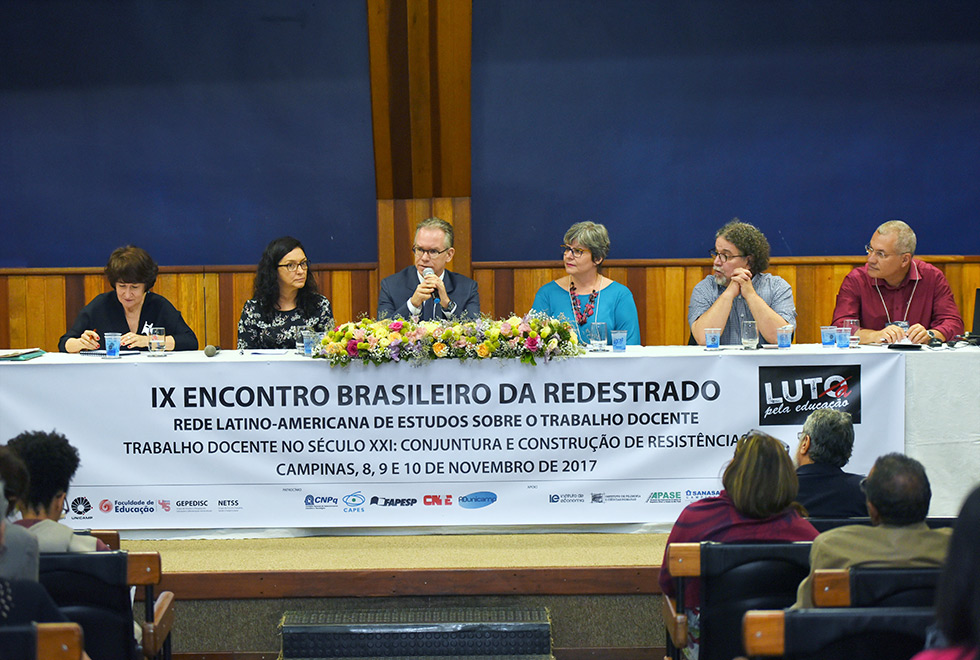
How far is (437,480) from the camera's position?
3.32 metres

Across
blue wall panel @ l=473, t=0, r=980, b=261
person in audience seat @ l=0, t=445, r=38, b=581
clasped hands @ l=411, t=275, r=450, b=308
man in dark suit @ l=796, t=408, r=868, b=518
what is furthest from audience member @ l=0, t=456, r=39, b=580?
blue wall panel @ l=473, t=0, r=980, b=261

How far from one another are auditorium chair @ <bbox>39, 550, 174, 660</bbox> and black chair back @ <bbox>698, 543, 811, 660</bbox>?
124 centimetres

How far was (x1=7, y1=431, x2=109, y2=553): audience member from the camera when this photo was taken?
213cm

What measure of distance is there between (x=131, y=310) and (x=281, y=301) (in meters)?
0.65

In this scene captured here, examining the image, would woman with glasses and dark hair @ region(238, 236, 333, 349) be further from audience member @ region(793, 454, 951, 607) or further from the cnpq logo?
audience member @ region(793, 454, 951, 607)

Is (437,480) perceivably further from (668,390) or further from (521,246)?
(521,246)

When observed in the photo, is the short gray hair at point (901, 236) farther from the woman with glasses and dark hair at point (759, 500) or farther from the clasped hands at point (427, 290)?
the woman with glasses and dark hair at point (759, 500)

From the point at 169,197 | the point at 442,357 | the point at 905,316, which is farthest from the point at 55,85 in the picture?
the point at 905,316

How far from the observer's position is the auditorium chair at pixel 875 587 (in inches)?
68.8

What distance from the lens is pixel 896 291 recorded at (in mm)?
4152

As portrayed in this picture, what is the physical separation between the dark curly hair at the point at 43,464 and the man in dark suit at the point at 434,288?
1.86 metres

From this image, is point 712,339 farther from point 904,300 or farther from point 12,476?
point 12,476

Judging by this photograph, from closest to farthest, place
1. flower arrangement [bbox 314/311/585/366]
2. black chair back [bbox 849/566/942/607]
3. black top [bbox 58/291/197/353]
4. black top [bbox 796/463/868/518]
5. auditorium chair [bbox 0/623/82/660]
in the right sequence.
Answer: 1. auditorium chair [bbox 0/623/82/660]
2. black chair back [bbox 849/566/942/607]
3. black top [bbox 796/463/868/518]
4. flower arrangement [bbox 314/311/585/366]
5. black top [bbox 58/291/197/353]

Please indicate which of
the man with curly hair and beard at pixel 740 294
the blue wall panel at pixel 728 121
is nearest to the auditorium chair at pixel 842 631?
the man with curly hair and beard at pixel 740 294
